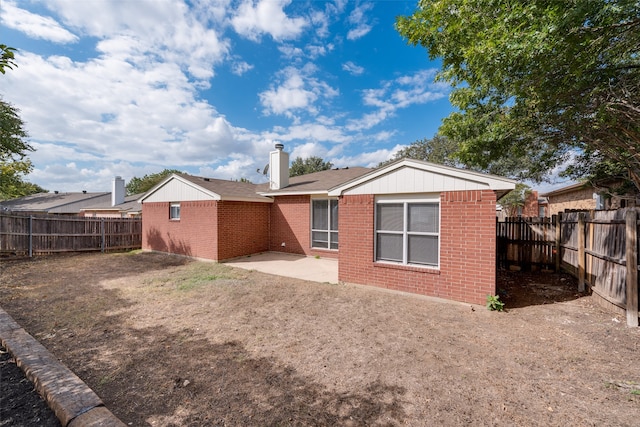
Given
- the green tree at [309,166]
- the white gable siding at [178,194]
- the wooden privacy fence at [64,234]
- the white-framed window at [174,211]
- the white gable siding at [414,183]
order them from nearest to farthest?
1. the white gable siding at [414,183]
2. the white gable siding at [178,194]
3. the wooden privacy fence at [64,234]
4. the white-framed window at [174,211]
5. the green tree at [309,166]

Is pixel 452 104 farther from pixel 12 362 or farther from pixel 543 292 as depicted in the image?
pixel 12 362

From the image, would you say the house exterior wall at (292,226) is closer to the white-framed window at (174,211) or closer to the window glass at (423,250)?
the white-framed window at (174,211)

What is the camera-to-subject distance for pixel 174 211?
13078mm

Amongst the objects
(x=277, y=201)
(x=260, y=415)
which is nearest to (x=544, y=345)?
(x=260, y=415)

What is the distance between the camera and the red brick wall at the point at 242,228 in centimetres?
1134

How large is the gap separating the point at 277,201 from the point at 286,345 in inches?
371

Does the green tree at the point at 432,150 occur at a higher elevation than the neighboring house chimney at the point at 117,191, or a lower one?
higher

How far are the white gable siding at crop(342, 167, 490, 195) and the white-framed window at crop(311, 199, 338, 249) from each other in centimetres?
433

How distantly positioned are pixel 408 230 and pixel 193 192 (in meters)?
9.49

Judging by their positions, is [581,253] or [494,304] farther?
[581,253]

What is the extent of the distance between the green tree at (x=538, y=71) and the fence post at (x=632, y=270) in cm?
247

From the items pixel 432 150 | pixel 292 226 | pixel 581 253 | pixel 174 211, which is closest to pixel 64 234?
pixel 174 211

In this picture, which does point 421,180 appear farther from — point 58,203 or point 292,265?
point 58,203

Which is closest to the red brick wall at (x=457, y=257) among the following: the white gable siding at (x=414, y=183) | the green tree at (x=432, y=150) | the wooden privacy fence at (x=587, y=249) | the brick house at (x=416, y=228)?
the brick house at (x=416, y=228)
